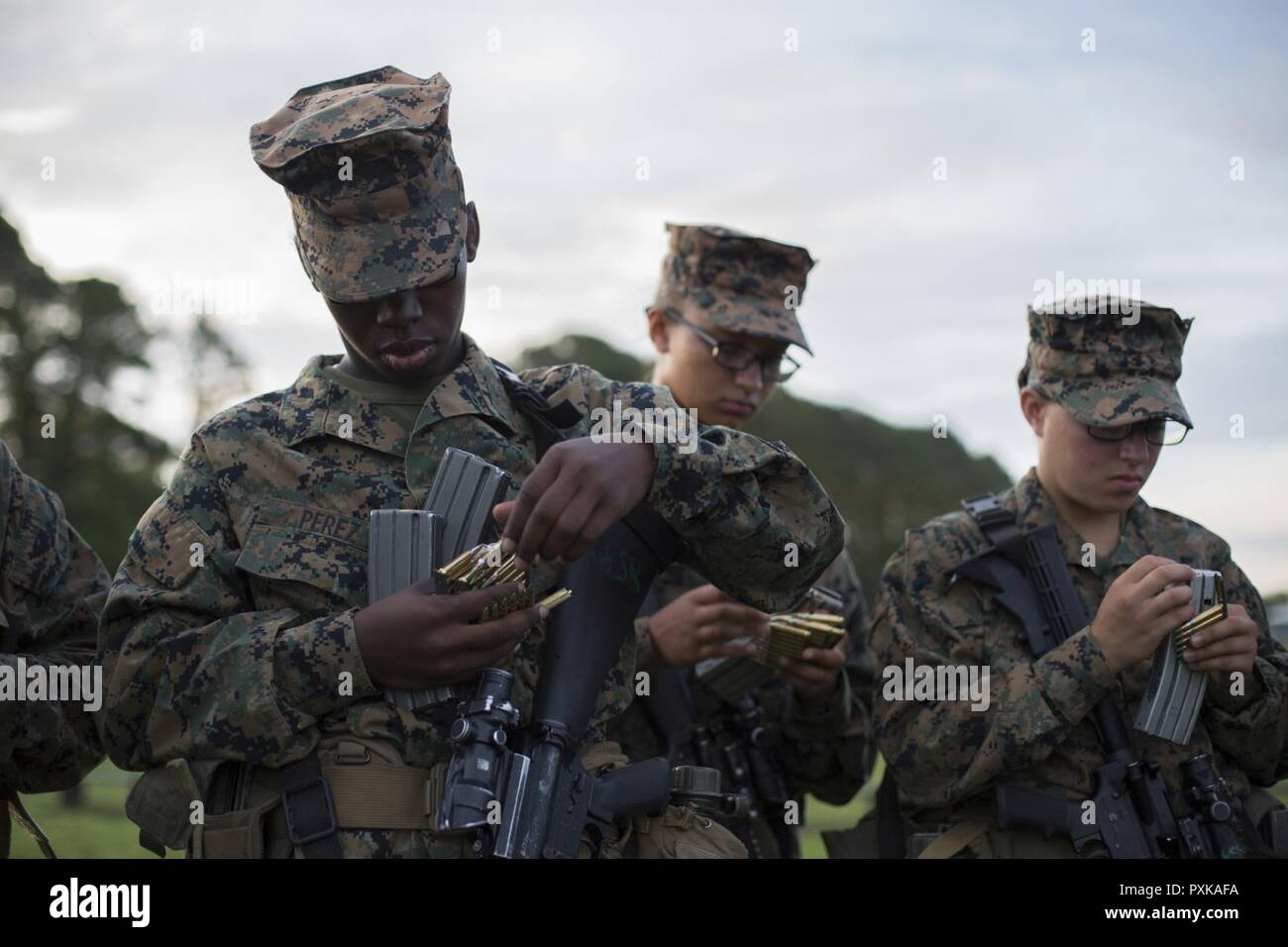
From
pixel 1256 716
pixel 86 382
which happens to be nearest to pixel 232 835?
pixel 1256 716

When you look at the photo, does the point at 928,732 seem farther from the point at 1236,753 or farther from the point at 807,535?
the point at 807,535

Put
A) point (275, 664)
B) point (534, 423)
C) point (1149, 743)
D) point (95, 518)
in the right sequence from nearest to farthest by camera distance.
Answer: point (275, 664), point (534, 423), point (1149, 743), point (95, 518)

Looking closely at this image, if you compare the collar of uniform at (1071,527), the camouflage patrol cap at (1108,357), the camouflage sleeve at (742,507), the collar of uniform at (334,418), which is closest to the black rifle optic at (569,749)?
the camouflage sleeve at (742,507)

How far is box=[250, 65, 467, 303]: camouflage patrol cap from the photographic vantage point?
10.6ft

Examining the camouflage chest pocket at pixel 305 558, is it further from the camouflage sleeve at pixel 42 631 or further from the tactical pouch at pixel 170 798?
the camouflage sleeve at pixel 42 631

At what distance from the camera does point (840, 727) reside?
5242 mm

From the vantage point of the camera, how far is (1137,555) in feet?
15.3

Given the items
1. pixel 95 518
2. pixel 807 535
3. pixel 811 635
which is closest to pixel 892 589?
pixel 811 635

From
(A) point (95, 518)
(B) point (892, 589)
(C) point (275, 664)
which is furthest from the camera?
(A) point (95, 518)

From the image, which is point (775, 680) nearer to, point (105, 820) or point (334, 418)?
point (334, 418)

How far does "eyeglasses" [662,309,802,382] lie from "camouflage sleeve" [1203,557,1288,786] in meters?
1.83

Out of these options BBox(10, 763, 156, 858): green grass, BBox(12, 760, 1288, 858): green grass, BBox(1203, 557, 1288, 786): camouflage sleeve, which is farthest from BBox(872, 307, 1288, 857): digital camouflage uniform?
BBox(10, 763, 156, 858): green grass

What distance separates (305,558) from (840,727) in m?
2.65

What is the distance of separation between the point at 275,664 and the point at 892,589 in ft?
7.74
